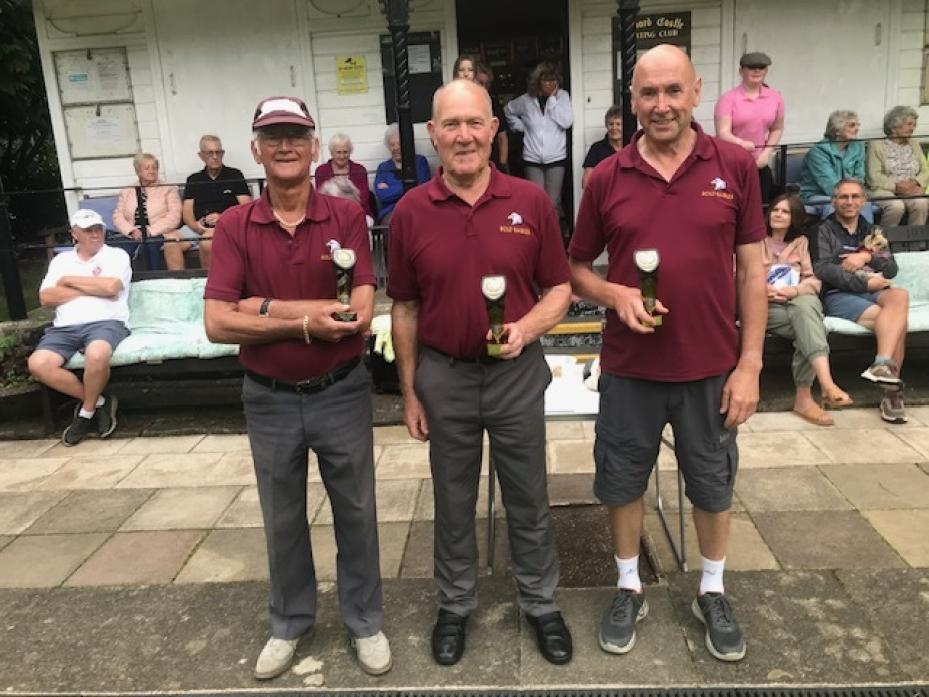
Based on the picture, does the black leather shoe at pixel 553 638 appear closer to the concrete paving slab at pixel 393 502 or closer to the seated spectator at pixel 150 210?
the concrete paving slab at pixel 393 502

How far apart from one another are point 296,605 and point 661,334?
152 cm

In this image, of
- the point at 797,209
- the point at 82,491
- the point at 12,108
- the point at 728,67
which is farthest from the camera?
the point at 12,108

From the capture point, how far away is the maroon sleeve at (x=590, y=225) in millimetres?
2486

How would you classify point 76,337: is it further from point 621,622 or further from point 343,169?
point 621,622

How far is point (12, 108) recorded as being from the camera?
12062 mm

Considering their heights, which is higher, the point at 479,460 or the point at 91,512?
the point at 479,460

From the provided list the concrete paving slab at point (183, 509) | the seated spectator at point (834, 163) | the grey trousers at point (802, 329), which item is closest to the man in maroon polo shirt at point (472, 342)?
the concrete paving slab at point (183, 509)

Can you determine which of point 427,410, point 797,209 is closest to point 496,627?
point 427,410

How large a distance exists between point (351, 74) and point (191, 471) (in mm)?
4651

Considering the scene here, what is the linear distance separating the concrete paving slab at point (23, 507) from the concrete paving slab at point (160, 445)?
0.67m

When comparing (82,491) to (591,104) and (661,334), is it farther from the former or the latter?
(591,104)

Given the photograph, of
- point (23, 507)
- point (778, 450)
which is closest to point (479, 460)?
point (778, 450)

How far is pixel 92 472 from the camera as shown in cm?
464

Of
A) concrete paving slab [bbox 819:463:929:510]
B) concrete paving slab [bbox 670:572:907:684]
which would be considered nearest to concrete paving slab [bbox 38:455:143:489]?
concrete paving slab [bbox 670:572:907:684]
